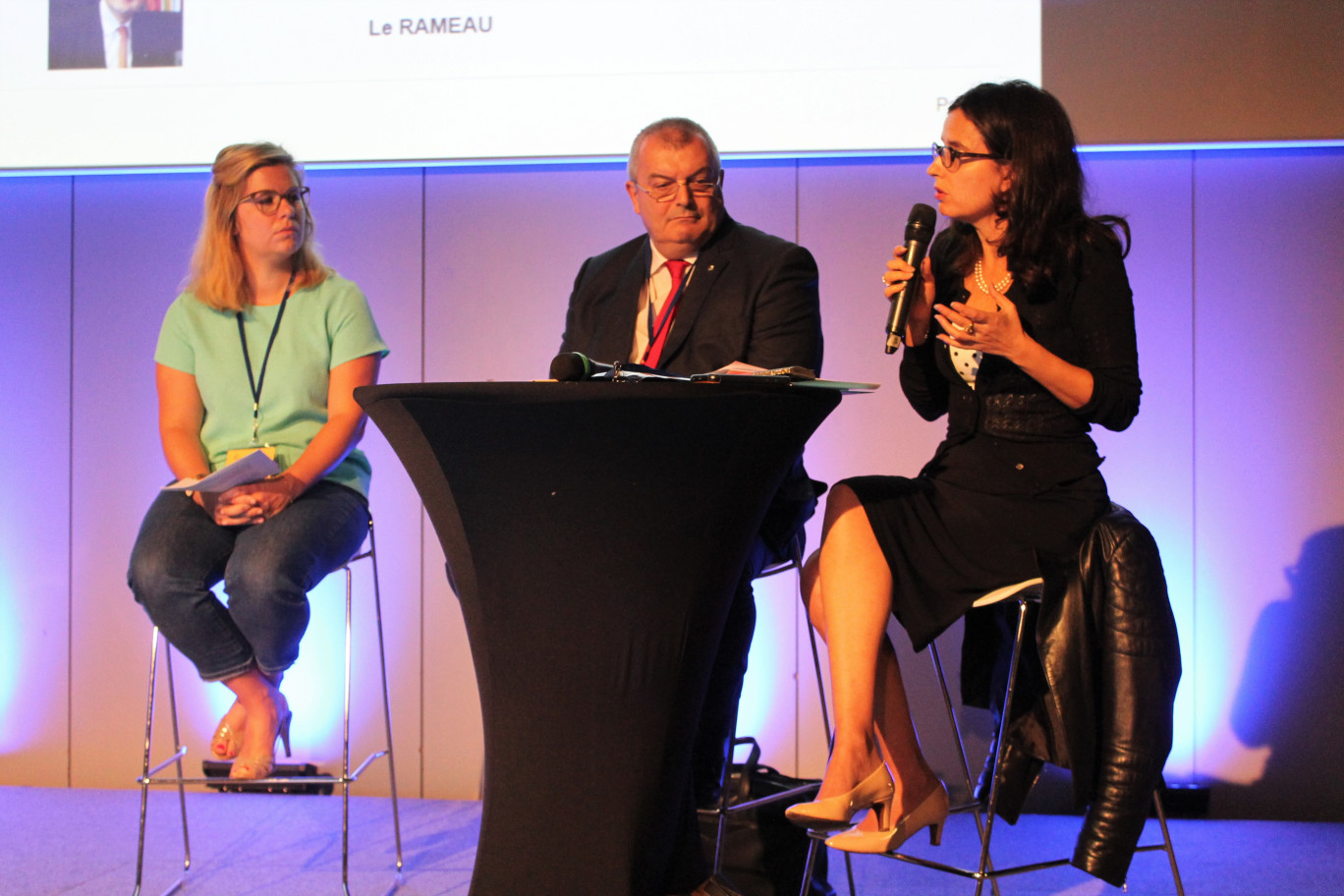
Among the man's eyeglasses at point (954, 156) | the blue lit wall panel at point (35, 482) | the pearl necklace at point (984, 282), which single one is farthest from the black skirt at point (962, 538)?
the blue lit wall panel at point (35, 482)

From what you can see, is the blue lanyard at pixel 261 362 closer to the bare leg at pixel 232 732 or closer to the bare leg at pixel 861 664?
the bare leg at pixel 232 732

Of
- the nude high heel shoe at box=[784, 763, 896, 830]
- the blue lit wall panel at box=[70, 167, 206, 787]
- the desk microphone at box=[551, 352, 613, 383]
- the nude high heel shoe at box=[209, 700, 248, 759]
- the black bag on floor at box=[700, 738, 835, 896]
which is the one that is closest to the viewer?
the desk microphone at box=[551, 352, 613, 383]

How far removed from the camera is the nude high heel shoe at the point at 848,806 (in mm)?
1649

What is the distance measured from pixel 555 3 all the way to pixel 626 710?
2.23m

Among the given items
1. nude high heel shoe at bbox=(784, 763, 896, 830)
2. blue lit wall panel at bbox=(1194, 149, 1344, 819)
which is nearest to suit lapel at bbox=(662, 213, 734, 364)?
nude high heel shoe at bbox=(784, 763, 896, 830)

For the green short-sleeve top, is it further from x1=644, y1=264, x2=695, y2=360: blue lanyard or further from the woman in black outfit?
the woman in black outfit

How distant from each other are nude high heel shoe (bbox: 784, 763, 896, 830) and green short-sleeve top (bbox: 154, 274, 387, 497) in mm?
1322

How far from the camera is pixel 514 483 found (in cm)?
135

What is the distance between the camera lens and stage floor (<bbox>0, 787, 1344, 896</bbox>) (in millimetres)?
2367

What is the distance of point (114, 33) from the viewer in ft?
10.2

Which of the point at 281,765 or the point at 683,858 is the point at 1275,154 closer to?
the point at 683,858

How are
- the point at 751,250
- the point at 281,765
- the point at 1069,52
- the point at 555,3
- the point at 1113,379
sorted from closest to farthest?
the point at 1113,379
the point at 751,250
the point at 1069,52
the point at 555,3
the point at 281,765

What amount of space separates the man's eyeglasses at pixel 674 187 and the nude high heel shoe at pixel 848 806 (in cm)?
116

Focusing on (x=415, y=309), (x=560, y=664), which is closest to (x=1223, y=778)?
(x=560, y=664)
